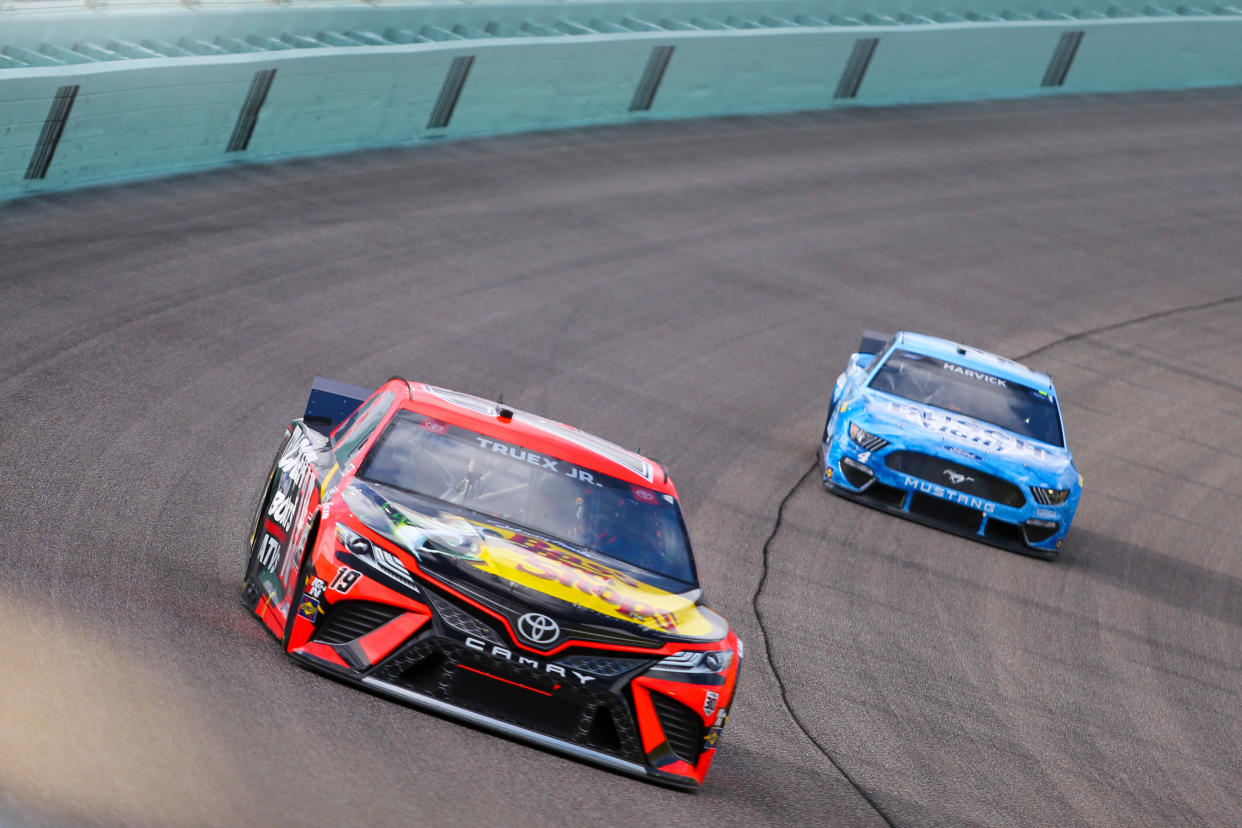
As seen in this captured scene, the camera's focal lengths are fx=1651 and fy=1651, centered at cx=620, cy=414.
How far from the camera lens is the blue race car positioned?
13617 millimetres

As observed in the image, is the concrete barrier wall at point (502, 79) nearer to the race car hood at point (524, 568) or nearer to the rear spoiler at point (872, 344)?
the rear spoiler at point (872, 344)

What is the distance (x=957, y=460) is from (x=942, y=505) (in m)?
→ 0.41

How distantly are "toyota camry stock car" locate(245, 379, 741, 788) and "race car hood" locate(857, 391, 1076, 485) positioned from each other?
248 inches

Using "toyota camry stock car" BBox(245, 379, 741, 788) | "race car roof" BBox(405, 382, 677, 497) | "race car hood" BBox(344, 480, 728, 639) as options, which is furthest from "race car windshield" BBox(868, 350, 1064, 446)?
"race car hood" BBox(344, 480, 728, 639)

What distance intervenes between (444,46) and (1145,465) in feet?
36.0

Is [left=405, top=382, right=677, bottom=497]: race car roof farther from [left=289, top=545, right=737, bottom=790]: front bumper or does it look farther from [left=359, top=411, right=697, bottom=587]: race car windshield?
[left=289, top=545, right=737, bottom=790]: front bumper

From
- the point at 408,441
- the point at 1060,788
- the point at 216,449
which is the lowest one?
the point at 216,449

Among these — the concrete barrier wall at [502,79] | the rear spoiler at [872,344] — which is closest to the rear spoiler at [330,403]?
the rear spoiler at [872,344]

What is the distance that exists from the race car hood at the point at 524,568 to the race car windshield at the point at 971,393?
754cm

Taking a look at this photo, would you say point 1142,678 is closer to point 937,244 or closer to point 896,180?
point 937,244

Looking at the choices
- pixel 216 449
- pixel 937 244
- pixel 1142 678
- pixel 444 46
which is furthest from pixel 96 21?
pixel 1142 678

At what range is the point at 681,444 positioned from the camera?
14.1 metres

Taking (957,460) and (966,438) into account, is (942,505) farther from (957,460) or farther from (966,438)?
(966,438)

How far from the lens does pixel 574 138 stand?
2442 centimetres
